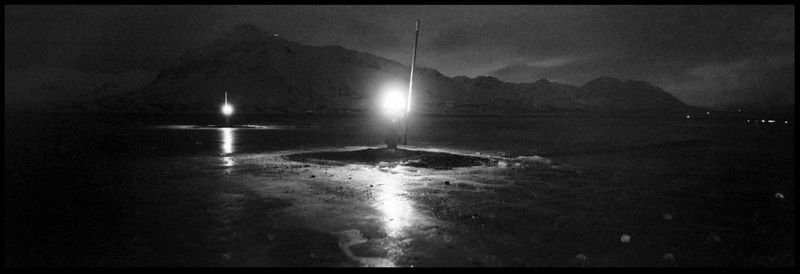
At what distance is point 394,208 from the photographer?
1194cm

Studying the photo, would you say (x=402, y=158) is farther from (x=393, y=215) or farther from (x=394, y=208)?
(x=393, y=215)

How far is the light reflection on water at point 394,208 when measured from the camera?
32.9 feet

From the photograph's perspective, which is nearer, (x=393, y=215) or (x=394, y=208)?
(x=393, y=215)

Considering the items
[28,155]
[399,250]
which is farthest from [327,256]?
[28,155]

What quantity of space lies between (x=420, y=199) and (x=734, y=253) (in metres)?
6.72

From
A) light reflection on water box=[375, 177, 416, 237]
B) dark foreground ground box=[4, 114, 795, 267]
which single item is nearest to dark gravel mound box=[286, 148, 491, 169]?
dark foreground ground box=[4, 114, 795, 267]

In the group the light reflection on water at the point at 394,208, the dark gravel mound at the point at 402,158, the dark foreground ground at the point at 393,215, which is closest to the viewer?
the dark foreground ground at the point at 393,215

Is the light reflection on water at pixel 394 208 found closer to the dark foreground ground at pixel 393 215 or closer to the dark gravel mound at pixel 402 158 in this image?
the dark foreground ground at pixel 393 215

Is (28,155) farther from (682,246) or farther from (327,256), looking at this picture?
(682,246)

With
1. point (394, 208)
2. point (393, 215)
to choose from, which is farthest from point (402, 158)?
point (393, 215)

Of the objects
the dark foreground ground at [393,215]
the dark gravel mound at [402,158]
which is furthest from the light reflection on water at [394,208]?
the dark gravel mound at [402,158]

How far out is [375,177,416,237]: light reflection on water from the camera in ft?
32.9

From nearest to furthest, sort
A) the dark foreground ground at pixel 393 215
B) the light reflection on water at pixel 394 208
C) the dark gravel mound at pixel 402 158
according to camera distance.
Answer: the dark foreground ground at pixel 393 215 → the light reflection on water at pixel 394 208 → the dark gravel mound at pixel 402 158

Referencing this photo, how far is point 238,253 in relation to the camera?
8.34 meters
